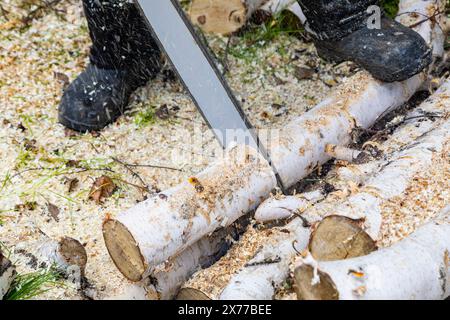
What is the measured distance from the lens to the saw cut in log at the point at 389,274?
169 centimetres

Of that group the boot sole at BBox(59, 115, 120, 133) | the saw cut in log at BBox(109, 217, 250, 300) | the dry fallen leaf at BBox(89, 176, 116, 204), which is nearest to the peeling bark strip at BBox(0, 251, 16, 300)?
the saw cut in log at BBox(109, 217, 250, 300)

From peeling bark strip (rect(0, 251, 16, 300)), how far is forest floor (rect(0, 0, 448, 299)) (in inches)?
4.6

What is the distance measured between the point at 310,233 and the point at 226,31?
1.80m

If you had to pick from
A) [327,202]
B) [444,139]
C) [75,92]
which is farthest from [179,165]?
[444,139]

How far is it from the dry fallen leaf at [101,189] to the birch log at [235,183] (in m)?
0.64

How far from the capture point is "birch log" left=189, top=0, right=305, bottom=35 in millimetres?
3543

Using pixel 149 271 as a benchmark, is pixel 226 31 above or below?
above

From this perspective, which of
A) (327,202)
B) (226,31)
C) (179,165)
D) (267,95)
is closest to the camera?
(327,202)

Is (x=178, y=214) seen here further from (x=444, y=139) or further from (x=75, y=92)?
(x=75, y=92)

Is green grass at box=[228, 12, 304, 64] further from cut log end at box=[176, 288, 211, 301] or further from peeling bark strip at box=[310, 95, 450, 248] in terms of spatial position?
cut log end at box=[176, 288, 211, 301]

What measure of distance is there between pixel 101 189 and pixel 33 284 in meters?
0.67

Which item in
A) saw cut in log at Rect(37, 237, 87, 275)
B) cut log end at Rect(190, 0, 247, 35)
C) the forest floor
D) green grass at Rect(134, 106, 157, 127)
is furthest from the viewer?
cut log end at Rect(190, 0, 247, 35)
